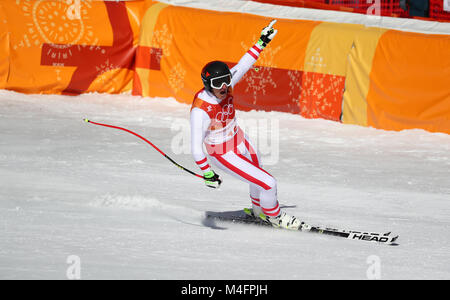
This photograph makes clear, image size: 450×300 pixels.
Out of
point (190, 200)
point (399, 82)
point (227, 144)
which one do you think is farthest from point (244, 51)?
point (227, 144)

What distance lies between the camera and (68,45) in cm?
1374

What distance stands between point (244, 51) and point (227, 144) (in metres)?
6.81

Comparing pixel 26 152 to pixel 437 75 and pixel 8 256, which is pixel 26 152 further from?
pixel 437 75

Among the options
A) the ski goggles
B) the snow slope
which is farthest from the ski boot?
the ski goggles

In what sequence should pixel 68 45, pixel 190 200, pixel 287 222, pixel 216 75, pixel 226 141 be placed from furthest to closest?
pixel 68 45, pixel 190 200, pixel 287 222, pixel 226 141, pixel 216 75

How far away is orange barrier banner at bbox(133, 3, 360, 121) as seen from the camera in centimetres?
1229

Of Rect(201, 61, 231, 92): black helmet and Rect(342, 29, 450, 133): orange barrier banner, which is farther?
Rect(342, 29, 450, 133): orange barrier banner

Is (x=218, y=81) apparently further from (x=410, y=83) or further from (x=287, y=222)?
(x=410, y=83)

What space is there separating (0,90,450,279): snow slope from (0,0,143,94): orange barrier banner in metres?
1.00

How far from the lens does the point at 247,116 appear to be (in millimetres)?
12688

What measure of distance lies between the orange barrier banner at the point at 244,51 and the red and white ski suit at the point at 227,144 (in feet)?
19.7

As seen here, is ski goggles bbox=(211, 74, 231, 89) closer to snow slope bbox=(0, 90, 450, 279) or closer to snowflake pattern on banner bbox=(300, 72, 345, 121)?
snow slope bbox=(0, 90, 450, 279)

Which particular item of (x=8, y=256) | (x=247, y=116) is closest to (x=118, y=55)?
(x=247, y=116)
